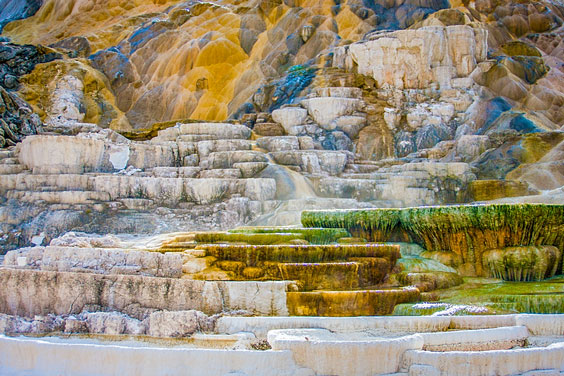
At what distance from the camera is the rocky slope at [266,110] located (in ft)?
46.3

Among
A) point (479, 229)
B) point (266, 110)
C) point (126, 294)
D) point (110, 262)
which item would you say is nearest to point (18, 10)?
point (266, 110)

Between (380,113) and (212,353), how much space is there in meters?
17.6

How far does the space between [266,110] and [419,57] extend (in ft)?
22.1

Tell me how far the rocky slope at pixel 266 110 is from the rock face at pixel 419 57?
7cm

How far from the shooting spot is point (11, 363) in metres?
6.06

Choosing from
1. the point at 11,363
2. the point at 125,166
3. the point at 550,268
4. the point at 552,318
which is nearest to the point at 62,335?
the point at 11,363

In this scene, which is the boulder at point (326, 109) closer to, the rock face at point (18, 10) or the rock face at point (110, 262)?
the rock face at point (110, 262)

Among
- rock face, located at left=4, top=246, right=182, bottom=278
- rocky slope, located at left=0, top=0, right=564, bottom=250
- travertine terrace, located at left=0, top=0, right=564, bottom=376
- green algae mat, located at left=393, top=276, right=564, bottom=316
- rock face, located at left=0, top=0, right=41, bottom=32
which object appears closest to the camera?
travertine terrace, located at left=0, top=0, right=564, bottom=376

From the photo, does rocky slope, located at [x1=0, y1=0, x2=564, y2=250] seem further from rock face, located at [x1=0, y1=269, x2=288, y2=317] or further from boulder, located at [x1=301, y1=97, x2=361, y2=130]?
rock face, located at [x1=0, y1=269, x2=288, y2=317]

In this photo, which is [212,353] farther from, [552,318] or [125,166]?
[125,166]

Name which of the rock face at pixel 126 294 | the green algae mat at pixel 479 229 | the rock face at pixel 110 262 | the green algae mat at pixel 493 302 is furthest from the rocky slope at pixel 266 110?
the green algae mat at pixel 493 302

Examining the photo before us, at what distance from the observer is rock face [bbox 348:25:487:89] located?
23250 millimetres

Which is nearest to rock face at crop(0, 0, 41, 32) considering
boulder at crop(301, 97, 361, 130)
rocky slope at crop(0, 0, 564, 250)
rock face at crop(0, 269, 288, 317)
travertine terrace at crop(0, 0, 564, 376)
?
rocky slope at crop(0, 0, 564, 250)

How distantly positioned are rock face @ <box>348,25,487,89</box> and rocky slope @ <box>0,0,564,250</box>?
0.21ft
